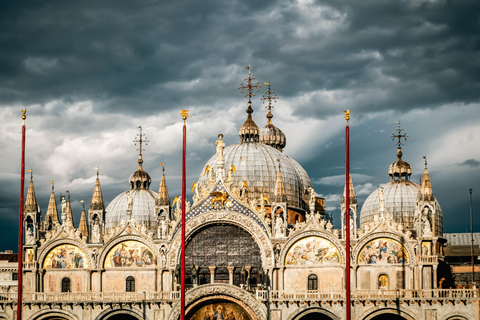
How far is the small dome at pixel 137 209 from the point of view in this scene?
327 ft

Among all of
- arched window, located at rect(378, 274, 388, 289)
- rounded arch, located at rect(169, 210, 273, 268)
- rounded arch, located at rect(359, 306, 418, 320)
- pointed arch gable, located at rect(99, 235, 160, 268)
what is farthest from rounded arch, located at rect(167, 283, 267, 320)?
arched window, located at rect(378, 274, 388, 289)

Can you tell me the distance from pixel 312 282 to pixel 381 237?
641 cm

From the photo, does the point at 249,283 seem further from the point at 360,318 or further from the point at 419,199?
the point at 419,199

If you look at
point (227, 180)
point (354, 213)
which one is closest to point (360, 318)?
point (354, 213)

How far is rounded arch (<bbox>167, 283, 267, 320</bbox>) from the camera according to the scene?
74.8m

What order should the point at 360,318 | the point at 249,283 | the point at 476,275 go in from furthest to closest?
the point at 476,275 → the point at 249,283 → the point at 360,318

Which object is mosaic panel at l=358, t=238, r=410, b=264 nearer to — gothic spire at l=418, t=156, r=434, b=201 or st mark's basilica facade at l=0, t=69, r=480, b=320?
st mark's basilica facade at l=0, t=69, r=480, b=320

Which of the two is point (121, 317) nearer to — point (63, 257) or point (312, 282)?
point (63, 257)

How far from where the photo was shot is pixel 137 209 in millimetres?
99625

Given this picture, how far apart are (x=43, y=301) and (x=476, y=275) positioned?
128 ft

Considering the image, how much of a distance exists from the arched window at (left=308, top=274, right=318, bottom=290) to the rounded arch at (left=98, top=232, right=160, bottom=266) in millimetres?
12356

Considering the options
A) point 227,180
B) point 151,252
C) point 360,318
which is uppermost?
point 227,180

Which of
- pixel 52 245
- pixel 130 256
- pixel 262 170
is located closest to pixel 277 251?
pixel 130 256

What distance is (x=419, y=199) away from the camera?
79.9m
